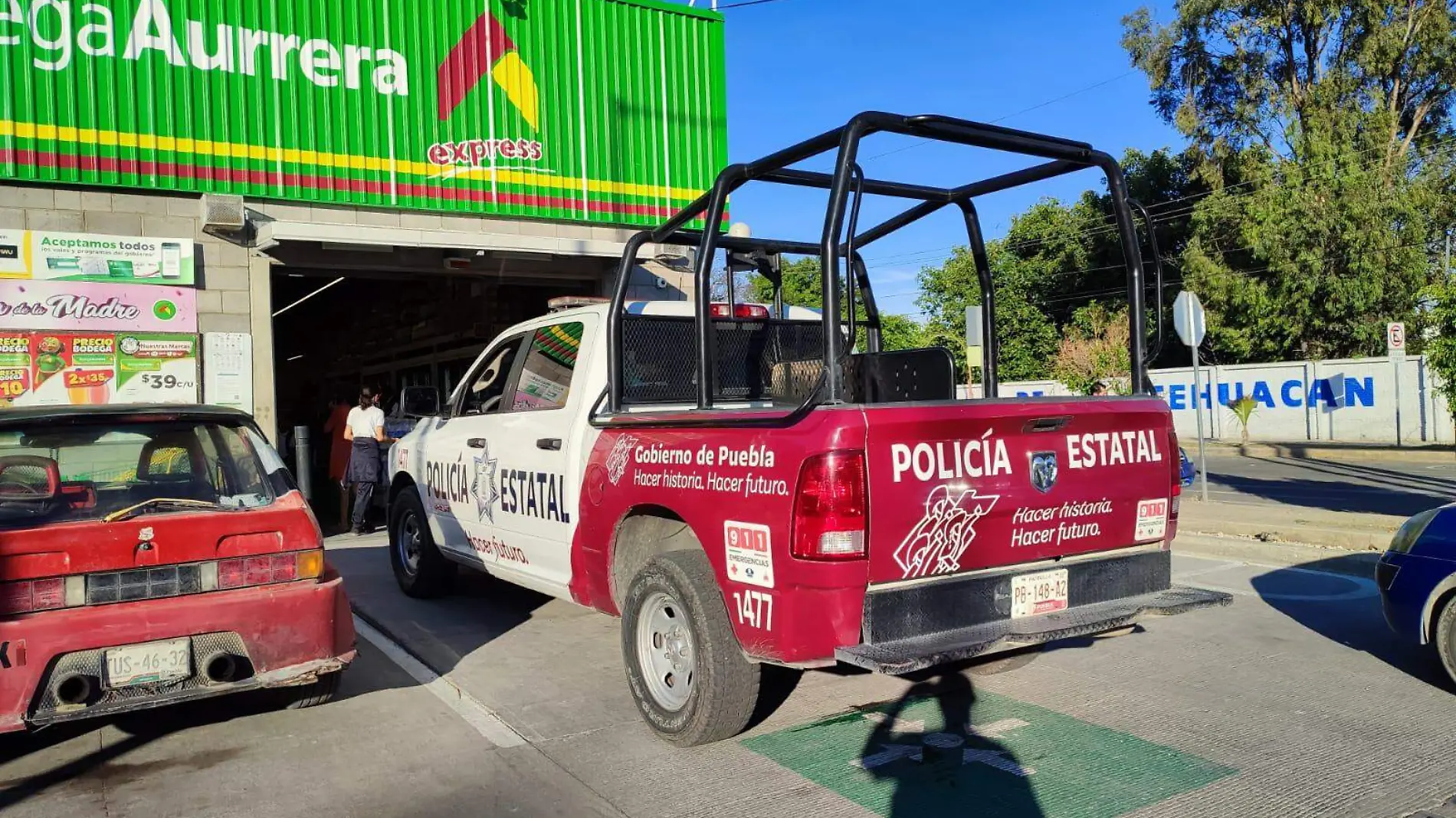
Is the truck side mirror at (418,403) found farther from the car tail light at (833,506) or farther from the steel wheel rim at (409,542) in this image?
the car tail light at (833,506)

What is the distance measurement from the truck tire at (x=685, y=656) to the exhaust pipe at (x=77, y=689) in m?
2.15

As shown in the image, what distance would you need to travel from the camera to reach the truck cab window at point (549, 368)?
5.89 meters

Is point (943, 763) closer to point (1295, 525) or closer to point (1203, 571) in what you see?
point (1203, 571)

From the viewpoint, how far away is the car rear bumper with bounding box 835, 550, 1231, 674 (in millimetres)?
3855

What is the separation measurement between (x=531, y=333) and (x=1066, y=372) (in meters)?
25.5

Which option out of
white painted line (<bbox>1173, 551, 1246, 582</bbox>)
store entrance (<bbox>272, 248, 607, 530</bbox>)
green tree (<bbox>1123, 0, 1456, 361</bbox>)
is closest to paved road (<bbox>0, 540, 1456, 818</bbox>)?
white painted line (<bbox>1173, 551, 1246, 582</bbox>)

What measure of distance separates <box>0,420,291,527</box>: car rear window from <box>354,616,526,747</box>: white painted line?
137 centimetres

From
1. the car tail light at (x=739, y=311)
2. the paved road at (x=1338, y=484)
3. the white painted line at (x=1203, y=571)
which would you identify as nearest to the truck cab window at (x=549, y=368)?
the car tail light at (x=739, y=311)

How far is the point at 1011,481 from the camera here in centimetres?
419

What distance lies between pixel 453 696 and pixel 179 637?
1.48m

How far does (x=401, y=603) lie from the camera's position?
25.0 feet

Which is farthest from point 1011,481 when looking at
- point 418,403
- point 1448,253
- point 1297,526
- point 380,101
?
point 1448,253

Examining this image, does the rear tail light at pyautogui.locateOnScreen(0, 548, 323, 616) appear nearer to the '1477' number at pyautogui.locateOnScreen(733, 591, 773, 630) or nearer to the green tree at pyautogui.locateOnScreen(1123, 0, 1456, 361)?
the '1477' number at pyautogui.locateOnScreen(733, 591, 773, 630)

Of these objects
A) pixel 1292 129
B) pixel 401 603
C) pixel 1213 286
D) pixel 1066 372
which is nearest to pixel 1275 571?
pixel 401 603
